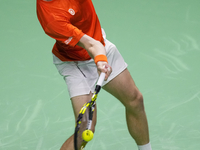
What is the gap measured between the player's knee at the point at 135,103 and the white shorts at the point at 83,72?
207 mm

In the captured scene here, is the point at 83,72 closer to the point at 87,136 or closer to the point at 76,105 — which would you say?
the point at 76,105

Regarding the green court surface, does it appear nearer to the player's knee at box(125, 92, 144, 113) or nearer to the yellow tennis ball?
the player's knee at box(125, 92, 144, 113)

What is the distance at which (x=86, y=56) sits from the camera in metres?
2.70

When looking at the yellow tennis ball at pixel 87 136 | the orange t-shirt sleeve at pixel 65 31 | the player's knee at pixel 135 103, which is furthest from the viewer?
the player's knee at pixel 135 103

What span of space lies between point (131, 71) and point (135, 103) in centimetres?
155

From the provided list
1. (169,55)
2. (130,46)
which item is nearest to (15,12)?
(130,46)

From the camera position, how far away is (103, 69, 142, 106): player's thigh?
272 centimetres

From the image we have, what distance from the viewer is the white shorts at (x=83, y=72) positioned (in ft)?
8.62

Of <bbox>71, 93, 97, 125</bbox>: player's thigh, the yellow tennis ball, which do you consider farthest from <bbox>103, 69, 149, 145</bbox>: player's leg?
the yellow tennis ball

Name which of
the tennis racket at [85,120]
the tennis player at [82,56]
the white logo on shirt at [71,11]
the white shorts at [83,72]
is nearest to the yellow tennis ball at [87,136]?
the tennis racket at [85,120]

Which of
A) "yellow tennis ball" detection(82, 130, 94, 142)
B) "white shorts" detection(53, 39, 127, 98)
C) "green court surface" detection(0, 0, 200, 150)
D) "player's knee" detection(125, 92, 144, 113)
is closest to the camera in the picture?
"yellow tennis ball" detection(82, 130, 94, 142)

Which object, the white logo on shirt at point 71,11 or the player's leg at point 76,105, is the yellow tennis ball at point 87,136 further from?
the white logo on shirt at point 71,11

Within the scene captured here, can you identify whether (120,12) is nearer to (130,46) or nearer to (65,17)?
(130,46)

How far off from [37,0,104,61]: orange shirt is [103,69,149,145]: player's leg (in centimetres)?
27
